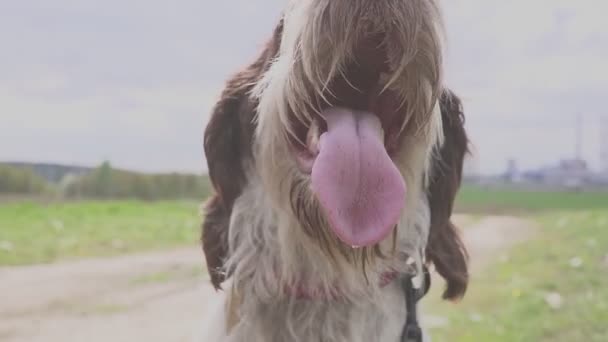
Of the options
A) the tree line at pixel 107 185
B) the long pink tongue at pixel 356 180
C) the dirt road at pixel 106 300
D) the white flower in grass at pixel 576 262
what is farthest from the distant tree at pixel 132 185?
the long pink tongue at pixel 356 180

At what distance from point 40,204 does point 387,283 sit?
43.9 ft

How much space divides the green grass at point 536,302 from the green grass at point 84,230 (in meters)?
3.35

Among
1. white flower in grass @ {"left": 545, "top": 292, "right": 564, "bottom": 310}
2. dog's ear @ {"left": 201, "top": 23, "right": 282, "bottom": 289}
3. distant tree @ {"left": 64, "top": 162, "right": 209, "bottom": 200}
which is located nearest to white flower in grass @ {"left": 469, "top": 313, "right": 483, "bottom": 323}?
white flower in grass @ {"left": 545, "top": 292, "right": 564, "bottom": 310}

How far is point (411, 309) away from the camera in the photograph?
2619mm

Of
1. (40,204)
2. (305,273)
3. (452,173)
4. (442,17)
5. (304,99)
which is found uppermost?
(442,17)

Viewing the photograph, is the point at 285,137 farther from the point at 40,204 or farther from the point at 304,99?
the point at 40,204

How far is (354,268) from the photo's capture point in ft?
7.80

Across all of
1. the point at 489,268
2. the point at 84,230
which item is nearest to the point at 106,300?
the point at 489,268

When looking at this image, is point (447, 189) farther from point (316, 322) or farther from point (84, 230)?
point (84, 230)

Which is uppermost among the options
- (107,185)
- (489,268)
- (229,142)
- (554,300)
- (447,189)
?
(229,142)

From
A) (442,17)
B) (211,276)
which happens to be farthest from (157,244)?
(442,17)

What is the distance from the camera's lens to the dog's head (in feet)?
6.48

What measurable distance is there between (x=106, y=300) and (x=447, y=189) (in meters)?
5.62

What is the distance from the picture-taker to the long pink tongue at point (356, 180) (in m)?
2.16
